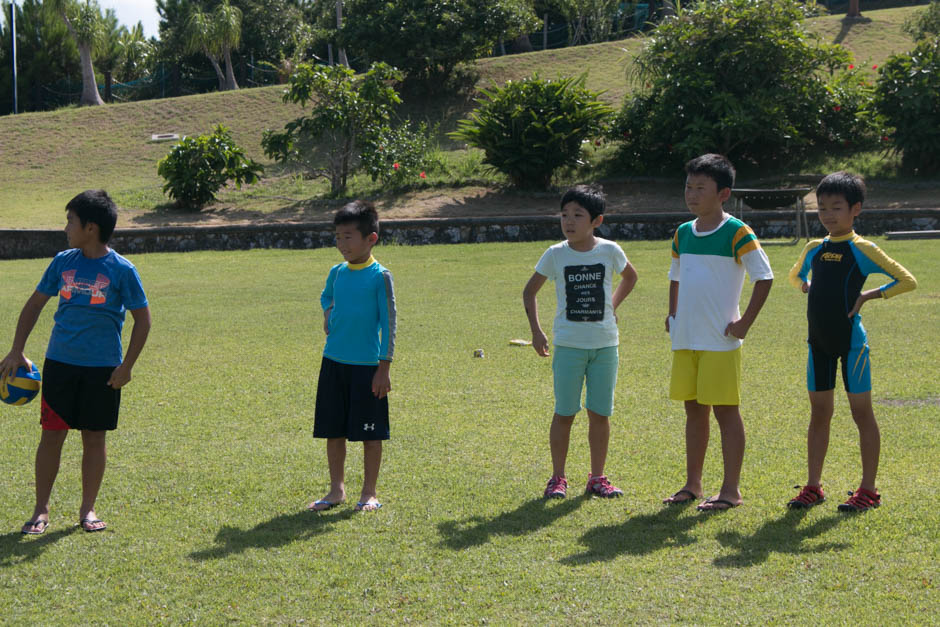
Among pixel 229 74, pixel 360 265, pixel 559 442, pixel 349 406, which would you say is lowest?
pixel 559 442

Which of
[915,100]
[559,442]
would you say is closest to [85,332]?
[559,442]

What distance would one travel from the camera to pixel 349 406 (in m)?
4.39

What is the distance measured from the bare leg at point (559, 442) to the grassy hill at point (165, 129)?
17.9 meters

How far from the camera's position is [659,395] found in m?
6.54

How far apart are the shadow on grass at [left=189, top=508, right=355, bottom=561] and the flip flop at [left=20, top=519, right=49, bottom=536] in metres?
0.71

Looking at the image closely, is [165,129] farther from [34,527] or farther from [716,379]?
[716,379]

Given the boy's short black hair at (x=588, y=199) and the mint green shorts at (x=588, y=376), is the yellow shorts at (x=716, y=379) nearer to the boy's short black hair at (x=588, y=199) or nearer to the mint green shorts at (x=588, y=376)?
the mint green shorts at (x=588, y=376)

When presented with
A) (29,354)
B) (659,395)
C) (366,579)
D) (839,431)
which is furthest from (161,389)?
(839,431)

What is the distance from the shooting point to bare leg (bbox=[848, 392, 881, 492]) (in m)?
4.16

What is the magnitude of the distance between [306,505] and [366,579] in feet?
3.30

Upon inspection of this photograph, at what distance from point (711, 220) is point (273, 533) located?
231cm

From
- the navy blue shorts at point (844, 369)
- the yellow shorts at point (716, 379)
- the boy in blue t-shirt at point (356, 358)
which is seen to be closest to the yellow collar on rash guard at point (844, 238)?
the navy blue shorts at point (844, 369)

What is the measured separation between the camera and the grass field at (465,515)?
127 inches

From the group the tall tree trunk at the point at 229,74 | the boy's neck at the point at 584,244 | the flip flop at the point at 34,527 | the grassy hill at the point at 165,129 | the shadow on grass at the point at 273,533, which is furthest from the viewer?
the tall tree trunk at the point at 229,74
